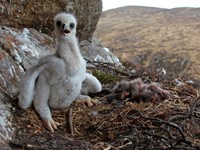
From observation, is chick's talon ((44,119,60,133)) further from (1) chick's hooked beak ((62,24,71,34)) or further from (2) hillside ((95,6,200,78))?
(2) hillside ((95,6,200,78))

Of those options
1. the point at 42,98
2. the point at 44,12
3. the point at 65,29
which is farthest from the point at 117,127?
the point at 44,12

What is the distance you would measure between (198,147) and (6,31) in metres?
3.23

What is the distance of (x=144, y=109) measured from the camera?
253 inches

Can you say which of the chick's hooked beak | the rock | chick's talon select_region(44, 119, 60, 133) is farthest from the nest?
the rock

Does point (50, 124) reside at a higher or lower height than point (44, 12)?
lower

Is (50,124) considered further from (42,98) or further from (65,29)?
(65,29)

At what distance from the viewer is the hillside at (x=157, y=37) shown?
50.5 ft

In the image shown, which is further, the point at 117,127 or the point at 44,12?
the point at 44,12

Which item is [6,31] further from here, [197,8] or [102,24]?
[197,8]

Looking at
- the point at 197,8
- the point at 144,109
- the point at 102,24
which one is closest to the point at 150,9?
the point at 197,8

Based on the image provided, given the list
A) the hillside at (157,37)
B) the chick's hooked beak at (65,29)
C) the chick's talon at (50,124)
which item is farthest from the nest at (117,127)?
the hillside at (157,37)

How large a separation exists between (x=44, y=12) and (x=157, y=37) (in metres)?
10.1

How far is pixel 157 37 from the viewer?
18.0 m

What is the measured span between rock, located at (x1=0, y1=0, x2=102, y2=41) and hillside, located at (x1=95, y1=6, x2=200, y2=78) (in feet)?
11.9
